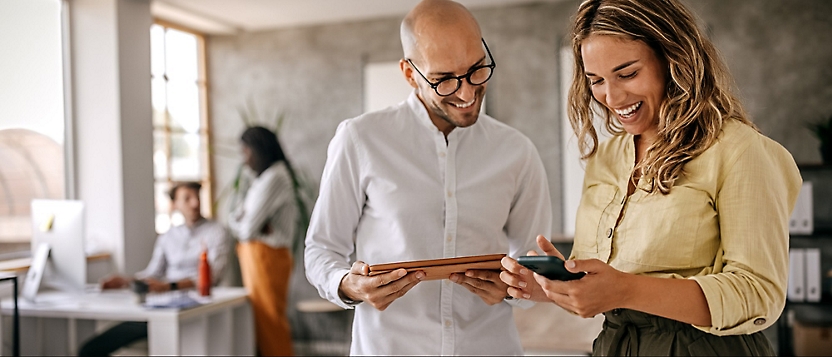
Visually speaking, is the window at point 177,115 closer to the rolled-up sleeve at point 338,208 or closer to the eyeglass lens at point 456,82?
the rolled-up sleeve at point 338,208

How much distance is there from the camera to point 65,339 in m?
3.95

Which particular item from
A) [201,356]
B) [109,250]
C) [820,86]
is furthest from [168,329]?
Answer: [820,86]

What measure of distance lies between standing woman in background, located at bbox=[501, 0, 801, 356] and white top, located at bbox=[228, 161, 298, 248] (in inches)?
136

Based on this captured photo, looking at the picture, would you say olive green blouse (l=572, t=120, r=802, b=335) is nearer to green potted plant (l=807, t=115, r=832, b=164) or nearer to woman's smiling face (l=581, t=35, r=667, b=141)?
woman's smiling face (l=581, t=35, r=667, b=141)

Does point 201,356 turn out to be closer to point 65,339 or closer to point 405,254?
point 65,339

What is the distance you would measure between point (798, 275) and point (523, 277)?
382 cm

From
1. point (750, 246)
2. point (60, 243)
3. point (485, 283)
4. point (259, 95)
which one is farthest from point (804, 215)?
point (259, 95)

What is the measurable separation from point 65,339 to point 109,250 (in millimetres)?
838

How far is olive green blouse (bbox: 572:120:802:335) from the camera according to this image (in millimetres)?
1112

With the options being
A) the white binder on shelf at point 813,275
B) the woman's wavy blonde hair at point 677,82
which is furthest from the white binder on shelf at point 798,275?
the woman's wavy blonde hair at point 677,82

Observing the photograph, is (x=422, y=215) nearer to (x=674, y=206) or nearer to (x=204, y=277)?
(x=674, y=206)

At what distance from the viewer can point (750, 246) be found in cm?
112

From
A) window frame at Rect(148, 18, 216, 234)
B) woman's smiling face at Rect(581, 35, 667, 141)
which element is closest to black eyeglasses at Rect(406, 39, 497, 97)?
woman's smiling face at Rect(581, 35, 667, 141)

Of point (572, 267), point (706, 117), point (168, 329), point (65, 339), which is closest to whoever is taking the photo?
point (572, 267)
